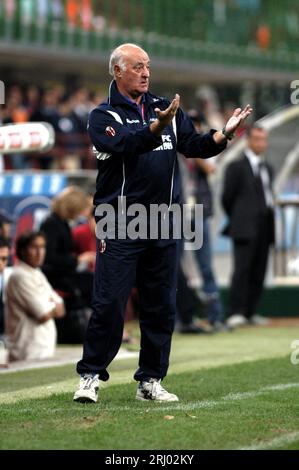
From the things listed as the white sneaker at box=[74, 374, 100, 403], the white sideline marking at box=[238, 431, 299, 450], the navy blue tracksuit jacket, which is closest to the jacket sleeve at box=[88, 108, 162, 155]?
the navy blue tracksuit jacket

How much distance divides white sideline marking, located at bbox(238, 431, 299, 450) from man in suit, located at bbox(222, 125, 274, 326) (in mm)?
8352

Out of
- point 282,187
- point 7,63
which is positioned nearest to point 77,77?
point 7,63

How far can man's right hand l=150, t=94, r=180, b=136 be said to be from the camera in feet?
21.9

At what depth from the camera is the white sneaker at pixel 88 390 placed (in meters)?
7.16

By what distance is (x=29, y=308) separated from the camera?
10.7m

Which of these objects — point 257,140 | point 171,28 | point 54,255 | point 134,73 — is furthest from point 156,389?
point 171,28

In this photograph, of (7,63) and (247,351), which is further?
(7,63)

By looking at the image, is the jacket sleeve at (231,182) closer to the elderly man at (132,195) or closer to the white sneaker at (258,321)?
the white sneaker at (258,321)

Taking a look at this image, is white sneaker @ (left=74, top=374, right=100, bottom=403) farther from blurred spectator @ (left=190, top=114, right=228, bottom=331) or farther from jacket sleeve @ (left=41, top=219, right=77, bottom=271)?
blurred spectator @ (left=190, top=114, right=228, bottom=331)

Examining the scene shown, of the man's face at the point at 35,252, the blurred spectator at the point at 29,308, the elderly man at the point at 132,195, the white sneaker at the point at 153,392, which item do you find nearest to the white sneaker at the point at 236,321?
the blurred spectator at the point at 29,308

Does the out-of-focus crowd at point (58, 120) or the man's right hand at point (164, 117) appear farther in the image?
the out-of-focus crowd at point (58, 120)

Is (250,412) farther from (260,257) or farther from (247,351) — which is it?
(260,257)

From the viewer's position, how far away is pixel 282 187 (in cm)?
1645

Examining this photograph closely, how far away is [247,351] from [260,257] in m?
3.63
